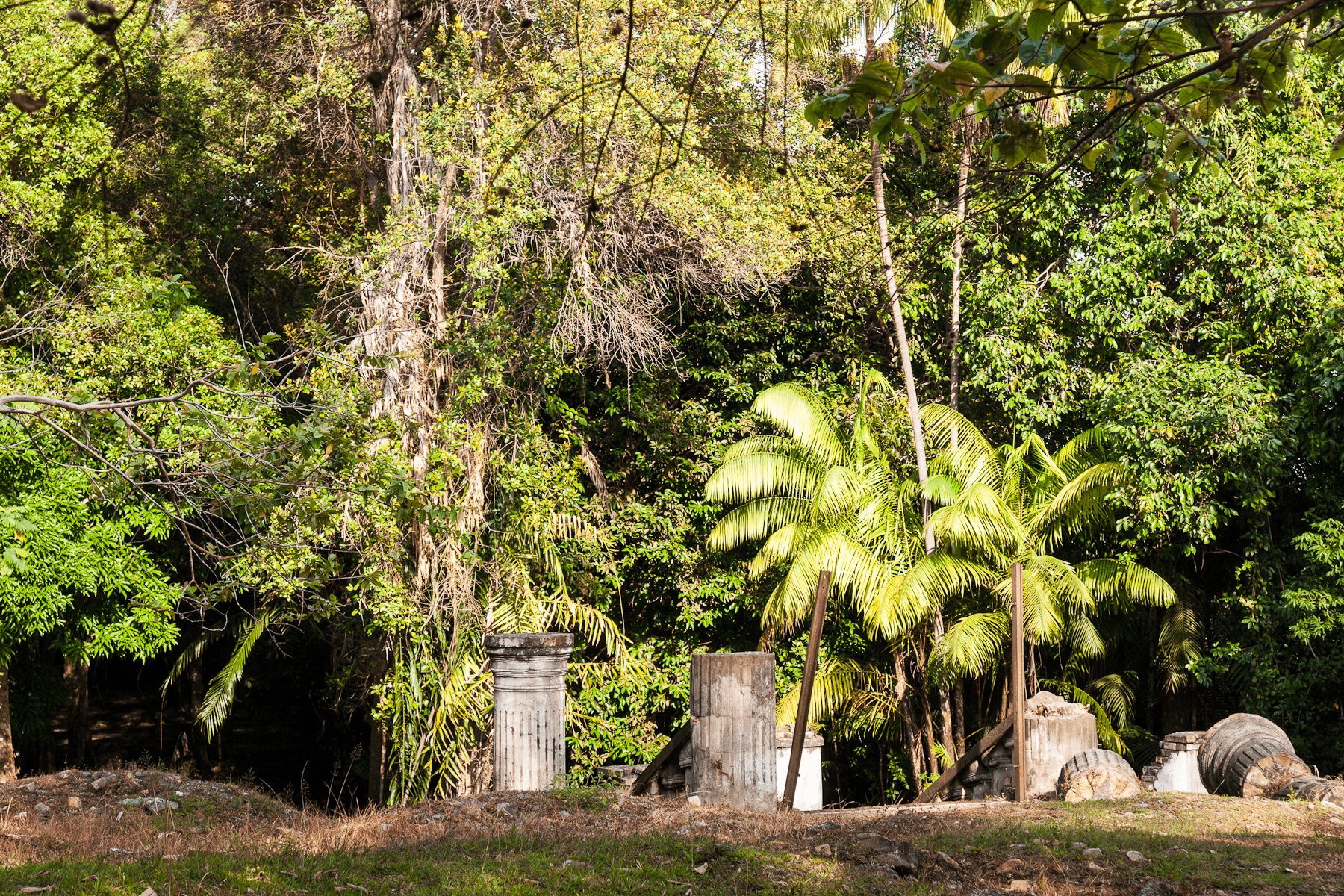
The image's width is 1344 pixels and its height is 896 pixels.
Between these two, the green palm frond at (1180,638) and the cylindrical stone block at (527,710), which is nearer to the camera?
the cylindrical stone block at (527,710)

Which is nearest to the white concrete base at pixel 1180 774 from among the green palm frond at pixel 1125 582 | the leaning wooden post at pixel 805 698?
the green palm frond at pixel 1125 582

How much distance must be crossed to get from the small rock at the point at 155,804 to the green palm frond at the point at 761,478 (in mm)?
6290

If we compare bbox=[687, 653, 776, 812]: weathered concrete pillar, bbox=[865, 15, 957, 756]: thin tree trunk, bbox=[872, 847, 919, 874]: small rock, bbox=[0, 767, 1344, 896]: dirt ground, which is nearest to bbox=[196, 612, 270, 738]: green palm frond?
bbox=[0, 767, 1344, 896]: dirt ground

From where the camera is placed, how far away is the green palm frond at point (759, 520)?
39.2ft

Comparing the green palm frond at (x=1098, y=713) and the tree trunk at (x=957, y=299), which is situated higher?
the tree trunk at (x=957, y=299)

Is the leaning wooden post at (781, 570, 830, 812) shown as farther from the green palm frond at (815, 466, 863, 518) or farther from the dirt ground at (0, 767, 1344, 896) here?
the green palm frond at (815, 466, 863, 518)

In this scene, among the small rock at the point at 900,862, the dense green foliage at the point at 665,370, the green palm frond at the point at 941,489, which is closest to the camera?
the small rock at the point at 900,862

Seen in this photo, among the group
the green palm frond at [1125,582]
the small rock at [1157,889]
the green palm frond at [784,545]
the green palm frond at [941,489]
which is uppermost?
the green palm frond at [941,489]

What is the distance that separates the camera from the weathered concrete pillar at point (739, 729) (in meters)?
6.59

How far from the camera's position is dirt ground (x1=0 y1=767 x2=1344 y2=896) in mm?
4914

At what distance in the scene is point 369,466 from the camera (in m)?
8.23

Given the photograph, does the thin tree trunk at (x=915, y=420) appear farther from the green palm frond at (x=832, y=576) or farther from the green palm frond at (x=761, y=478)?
the green palm frond at (x=761, y=478)

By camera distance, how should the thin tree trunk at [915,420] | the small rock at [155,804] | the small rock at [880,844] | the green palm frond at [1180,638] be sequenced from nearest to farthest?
the small rock at [880,844] < the small rock at [155,804] < the thin tree trunk at [915,420] < the green palm frond at [1180,638]

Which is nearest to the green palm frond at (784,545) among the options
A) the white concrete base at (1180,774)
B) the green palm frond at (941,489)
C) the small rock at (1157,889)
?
the green palm frond at (941,489)
